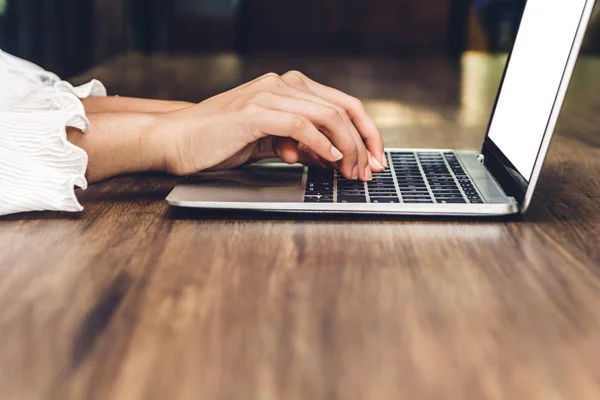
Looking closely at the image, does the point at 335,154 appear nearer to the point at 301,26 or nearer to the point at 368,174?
the point at 368,174

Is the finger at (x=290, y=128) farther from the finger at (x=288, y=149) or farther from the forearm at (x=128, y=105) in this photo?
the forearm at (x=128, y=105)

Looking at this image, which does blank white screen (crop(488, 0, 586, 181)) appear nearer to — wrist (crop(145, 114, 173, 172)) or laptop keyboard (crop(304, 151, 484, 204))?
laptop keyboard (crop(304, 151, 484, 204))

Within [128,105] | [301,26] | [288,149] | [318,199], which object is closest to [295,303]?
Answer: [318,199]

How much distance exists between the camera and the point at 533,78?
0.84m

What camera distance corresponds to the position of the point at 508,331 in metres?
0.49

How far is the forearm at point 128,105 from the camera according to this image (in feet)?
3.61

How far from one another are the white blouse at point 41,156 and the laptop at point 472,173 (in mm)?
116

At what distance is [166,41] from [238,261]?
13.7ft

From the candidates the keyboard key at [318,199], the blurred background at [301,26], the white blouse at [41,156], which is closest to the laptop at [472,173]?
the keyboard key at [318,199]

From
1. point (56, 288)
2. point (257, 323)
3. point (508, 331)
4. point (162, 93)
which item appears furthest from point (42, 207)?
point (162, 93)

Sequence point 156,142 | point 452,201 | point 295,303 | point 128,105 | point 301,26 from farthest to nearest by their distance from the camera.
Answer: point 301,26, point 128,105, point 156,142, point 452,201, point 295,303

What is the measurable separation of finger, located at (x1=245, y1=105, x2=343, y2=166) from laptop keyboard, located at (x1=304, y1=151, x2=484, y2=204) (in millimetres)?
40

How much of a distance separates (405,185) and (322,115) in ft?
0.39

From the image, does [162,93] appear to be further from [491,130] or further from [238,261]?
[238,261]
